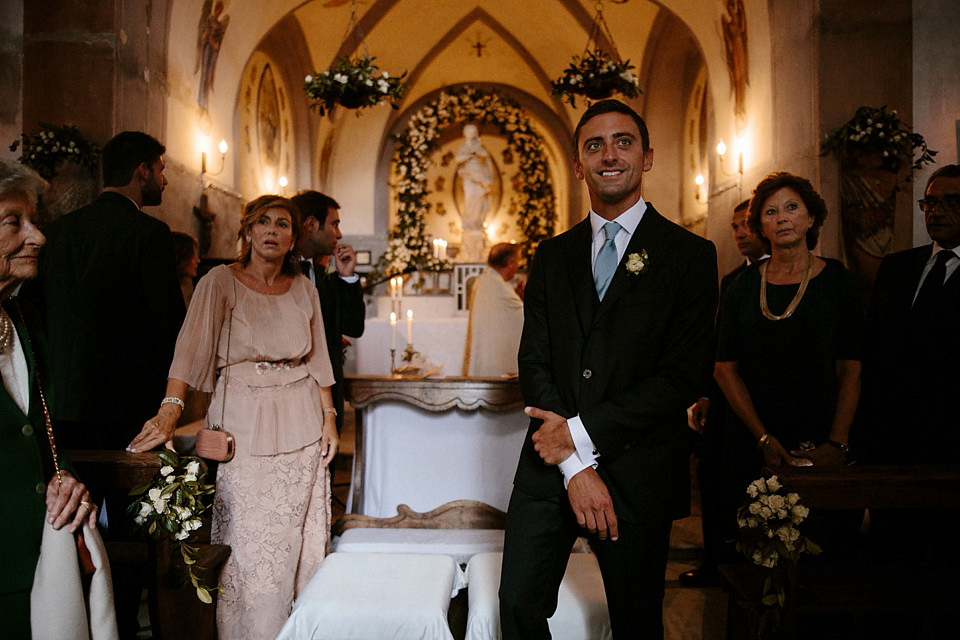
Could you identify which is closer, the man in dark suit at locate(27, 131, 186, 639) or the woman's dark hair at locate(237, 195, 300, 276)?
the woman's dark hair at locate(237, 195, 300, 276)

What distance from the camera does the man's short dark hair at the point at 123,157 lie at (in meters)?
3.32

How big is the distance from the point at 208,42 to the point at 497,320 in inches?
183

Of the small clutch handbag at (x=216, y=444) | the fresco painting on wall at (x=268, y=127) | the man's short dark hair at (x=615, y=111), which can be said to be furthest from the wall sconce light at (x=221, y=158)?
the man's short dark hair at (x=615, y=111)

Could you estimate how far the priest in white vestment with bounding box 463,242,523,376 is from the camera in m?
6.17

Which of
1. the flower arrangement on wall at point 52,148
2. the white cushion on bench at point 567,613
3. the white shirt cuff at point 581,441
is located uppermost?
the flower arrangement on wall at point 52,148

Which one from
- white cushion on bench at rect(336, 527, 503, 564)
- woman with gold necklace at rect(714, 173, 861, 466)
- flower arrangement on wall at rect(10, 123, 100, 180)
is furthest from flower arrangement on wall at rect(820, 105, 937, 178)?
flower arrangement on wall at rect(10, 123, 100, 180)

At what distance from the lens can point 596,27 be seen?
35.8 feet

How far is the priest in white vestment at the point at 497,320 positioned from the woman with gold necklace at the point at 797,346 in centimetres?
334

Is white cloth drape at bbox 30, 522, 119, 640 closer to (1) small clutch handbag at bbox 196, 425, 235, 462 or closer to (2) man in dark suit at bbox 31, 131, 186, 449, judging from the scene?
(1) small clutch handbag at bbox 196, 425, 235, 462

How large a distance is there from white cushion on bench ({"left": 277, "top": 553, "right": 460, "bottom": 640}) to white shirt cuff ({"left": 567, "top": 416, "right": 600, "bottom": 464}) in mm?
889

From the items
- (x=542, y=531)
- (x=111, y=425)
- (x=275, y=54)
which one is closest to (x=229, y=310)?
(x=111, y=425)

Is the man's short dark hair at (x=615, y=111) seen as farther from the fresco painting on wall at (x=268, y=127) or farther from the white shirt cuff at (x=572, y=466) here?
the fresco painting on wall at (x=268, y=127)

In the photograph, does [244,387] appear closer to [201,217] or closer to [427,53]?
[201,217]

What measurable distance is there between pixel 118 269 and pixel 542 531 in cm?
240
